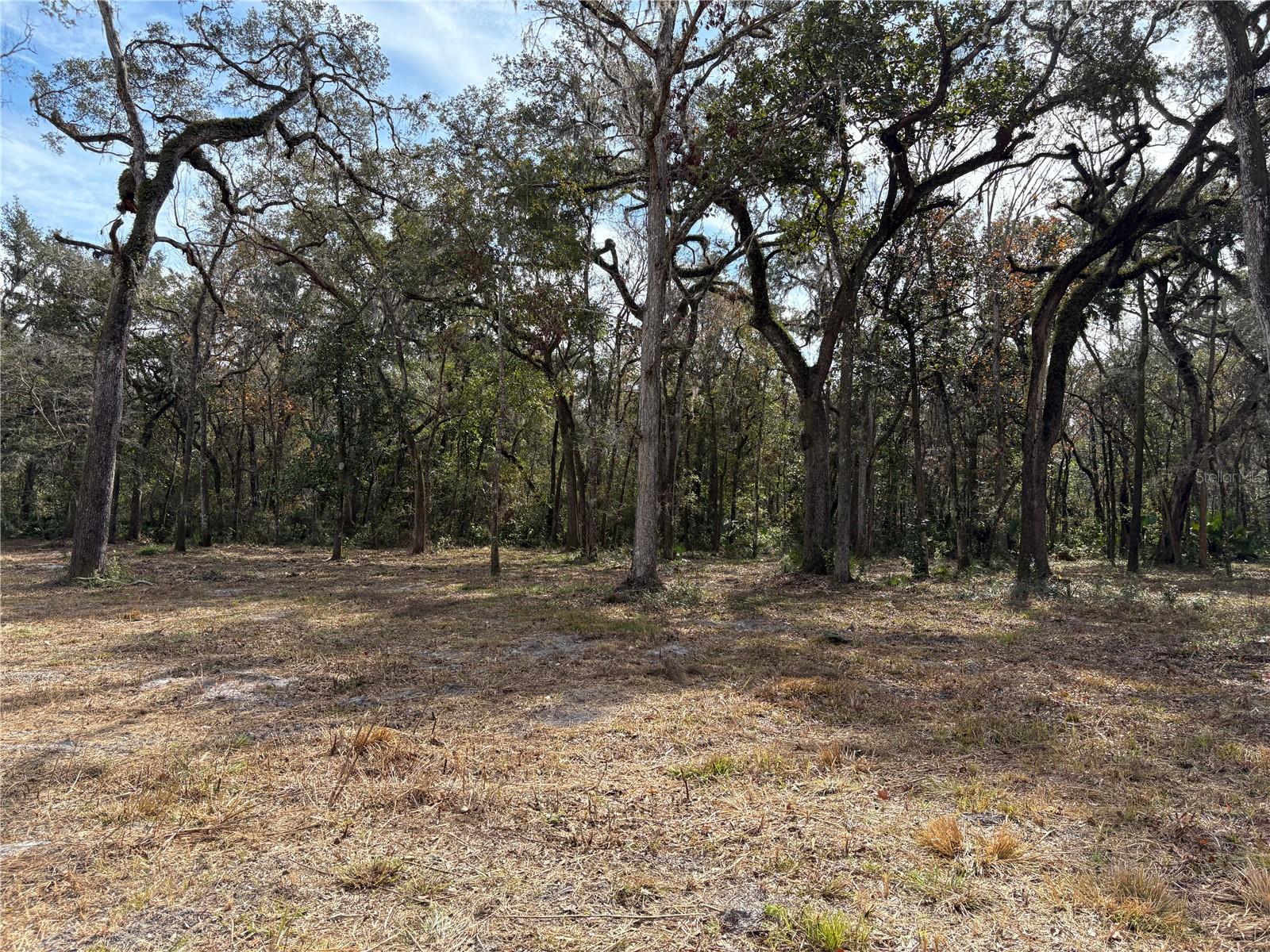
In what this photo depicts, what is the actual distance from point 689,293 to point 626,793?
13.2m

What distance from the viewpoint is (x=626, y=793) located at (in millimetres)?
3195

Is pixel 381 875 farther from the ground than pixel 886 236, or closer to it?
closer to it

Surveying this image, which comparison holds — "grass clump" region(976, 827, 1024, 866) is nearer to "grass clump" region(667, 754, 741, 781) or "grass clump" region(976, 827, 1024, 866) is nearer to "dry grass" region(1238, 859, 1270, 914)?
"dry grass" region(1238, 859, 1270, 914)

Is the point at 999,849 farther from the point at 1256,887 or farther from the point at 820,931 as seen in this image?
the point at 820,931

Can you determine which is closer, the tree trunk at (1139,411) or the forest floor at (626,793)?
the forest floor at (626,793)

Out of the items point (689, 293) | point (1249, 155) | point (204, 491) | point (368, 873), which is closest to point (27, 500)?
point (204, 491)

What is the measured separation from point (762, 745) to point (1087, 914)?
180 centimetres

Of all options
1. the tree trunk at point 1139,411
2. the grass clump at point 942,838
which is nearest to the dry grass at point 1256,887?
the grass clump at point 942,838

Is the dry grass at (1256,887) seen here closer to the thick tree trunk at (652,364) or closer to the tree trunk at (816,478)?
the thick tree trunk at (652,364)

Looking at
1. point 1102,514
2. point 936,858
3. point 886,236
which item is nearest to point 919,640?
point 936,858

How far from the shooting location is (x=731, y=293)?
53.0 feet

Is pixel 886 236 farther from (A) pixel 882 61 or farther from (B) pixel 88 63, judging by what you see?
(B) pixel 88 63

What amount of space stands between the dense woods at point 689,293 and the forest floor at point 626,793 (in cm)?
460

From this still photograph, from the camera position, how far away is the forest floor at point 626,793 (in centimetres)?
218
